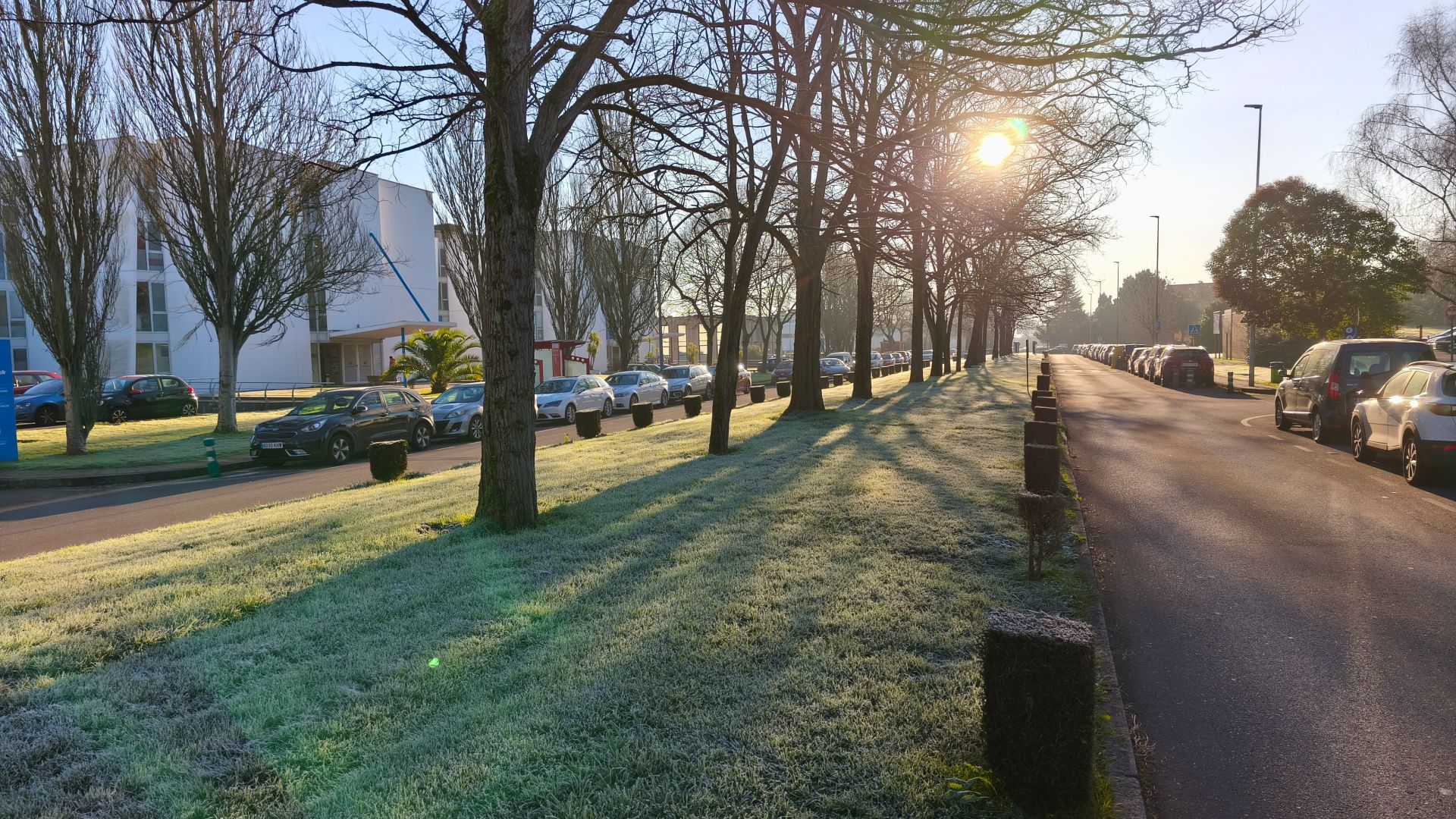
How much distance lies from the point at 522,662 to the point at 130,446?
783 inches

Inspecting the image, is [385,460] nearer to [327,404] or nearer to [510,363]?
[327,404]

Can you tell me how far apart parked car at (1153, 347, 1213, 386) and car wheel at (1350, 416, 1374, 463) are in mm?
22469

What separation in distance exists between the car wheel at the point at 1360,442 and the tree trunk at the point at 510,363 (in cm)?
1217

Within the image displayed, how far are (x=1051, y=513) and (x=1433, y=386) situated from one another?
808 centimetres

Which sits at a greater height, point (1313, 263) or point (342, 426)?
point (1313, 263)

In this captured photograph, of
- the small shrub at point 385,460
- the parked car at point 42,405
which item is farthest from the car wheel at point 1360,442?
the parked car at point 42,405

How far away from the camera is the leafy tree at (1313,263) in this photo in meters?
31.9

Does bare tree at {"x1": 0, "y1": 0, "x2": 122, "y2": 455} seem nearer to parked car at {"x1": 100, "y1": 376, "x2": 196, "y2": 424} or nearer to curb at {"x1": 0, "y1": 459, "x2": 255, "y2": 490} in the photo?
curb at {"x1": 0, "y1": 459, "x2": 255, "y2": 490}

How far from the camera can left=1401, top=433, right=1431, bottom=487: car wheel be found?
9750mm

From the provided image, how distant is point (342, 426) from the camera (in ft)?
54.4

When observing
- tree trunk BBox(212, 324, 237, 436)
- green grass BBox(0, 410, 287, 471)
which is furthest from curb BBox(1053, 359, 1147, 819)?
tree trunk BBox(212, 324, 237, 436)

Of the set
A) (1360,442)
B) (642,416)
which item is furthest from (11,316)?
(1360,442)

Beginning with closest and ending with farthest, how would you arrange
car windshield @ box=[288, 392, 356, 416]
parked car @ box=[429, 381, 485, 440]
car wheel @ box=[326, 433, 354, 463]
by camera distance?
car wheel @ box=[326, 433, 354, 463], car windshield @ box=[288, 392, 356, 416], parked car @ box=[429, 381, 485, 440]

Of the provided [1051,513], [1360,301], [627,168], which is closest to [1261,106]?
[1360,301]
